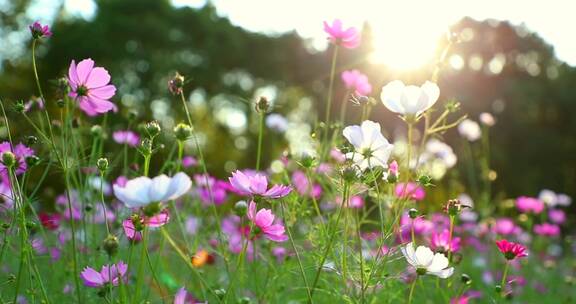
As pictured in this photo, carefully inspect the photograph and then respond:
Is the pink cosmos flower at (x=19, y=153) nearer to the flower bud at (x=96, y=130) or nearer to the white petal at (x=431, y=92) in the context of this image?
the flower bud at (x=96, y=130)

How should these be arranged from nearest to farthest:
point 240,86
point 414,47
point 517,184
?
point 414,47, point 517,184, point 240,86

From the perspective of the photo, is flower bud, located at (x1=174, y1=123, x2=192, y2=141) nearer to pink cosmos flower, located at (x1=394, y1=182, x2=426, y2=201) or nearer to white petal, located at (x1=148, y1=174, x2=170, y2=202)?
white petal, located at (x1=148, y1=174, x2=170, y2=202)

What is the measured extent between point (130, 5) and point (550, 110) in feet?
31.5

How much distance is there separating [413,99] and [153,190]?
0.60m

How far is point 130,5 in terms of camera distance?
14.5m

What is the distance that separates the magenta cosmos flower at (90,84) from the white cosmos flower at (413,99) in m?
0.59

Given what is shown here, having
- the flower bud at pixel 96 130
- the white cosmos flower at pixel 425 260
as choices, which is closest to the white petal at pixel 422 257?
the white cosmos flower at pixel 425 260

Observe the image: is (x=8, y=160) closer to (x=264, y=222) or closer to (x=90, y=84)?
(x=90, y=84)

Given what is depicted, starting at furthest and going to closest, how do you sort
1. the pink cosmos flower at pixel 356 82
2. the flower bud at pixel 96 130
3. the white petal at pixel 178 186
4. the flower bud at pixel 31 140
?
the pink cosmos flower at pixel 356 82 → the flower bud at pixel 96 130 → the flower bud at pixel 31 140 → the white petal at pixel 178 186

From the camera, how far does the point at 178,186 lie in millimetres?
938

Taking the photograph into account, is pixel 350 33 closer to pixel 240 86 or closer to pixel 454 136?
pixel 454 136

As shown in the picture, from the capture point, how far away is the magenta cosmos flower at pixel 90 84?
131 centimetres

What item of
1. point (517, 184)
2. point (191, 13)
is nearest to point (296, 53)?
point (191, 13)

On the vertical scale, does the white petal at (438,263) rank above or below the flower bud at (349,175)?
below
